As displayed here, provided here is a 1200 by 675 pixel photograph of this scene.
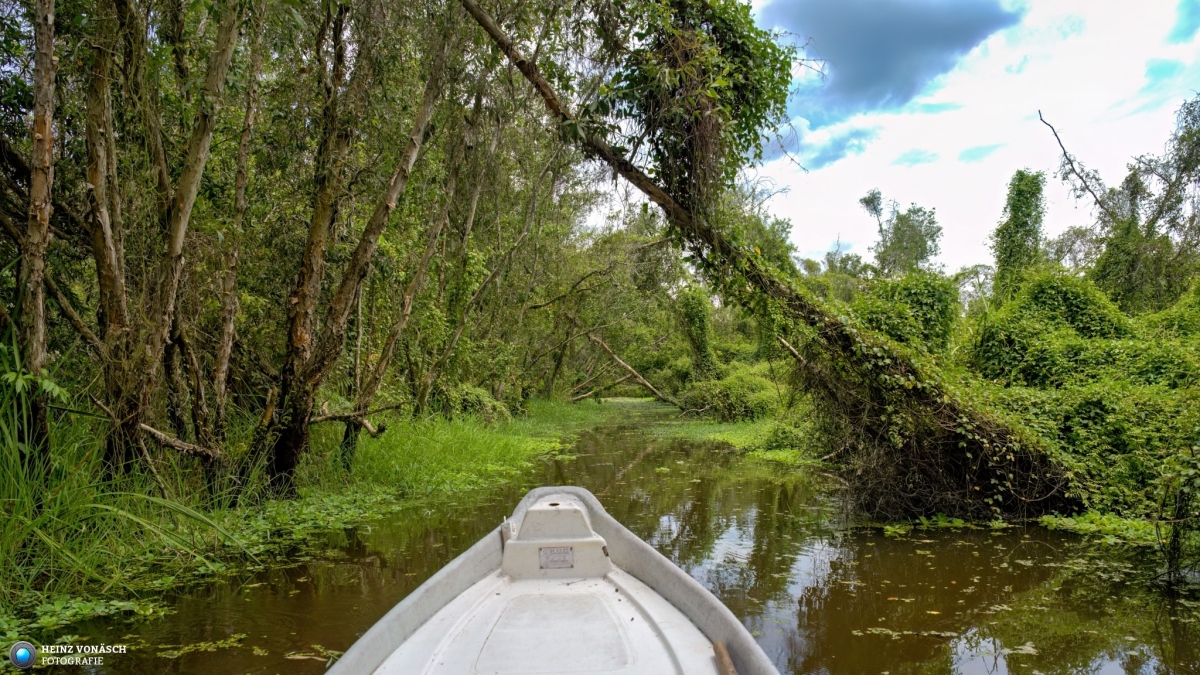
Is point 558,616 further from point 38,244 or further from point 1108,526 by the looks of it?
point 1108,526

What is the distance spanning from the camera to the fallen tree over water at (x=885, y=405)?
23.4 feet

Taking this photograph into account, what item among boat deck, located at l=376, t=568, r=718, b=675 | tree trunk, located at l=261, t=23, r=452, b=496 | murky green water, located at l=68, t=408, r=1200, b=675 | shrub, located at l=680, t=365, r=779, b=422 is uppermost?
tree trunk, located at l=261, t=23, r=452, b=496

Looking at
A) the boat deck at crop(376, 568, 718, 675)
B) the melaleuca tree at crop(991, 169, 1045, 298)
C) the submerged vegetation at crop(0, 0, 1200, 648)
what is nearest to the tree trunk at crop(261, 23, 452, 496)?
the submerged vegetation at crop(0, 0, 1200, 648)

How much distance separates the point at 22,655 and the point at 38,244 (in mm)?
2416

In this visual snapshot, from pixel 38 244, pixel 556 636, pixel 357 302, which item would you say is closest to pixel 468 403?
pixel 357 302

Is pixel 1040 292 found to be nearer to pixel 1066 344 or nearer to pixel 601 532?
pixel 1066 344

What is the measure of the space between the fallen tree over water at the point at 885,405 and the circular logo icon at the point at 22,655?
18.4 ft

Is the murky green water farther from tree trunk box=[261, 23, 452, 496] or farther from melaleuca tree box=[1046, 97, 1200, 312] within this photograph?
melaleuca tree box=[1046, 97, 1200, 312]

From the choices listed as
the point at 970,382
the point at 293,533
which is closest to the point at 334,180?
the point at 293,533

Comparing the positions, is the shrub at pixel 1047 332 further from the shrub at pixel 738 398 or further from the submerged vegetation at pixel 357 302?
the shrub at pixel 738 398

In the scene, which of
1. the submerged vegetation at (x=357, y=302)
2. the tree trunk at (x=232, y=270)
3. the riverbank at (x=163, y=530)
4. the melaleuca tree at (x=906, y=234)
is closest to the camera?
the riverbank at (x=163, y=530)

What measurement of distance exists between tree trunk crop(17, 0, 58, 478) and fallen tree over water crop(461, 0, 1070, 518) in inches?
152

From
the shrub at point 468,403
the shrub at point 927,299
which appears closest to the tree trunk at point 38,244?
the shrub at point 927,299

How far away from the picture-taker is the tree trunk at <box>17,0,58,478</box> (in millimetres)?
4184
